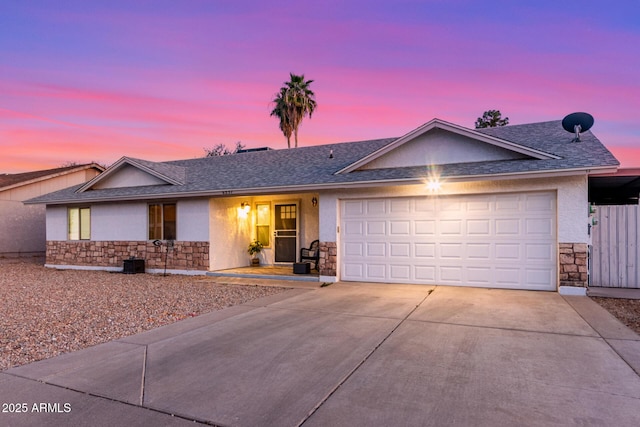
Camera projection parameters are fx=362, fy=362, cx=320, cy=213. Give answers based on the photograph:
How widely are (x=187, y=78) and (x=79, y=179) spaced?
39.6 feet

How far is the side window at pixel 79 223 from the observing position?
14131 mm

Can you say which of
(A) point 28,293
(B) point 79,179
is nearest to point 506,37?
(A) point 28,293

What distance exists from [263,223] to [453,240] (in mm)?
7222

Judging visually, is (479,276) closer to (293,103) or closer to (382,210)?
(382,210)

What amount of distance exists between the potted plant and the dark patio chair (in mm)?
1868

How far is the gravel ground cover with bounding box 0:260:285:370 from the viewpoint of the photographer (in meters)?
5.07

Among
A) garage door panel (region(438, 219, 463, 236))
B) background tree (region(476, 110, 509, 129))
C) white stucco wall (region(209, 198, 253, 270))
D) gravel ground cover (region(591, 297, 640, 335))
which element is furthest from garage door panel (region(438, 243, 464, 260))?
background tree (region(476, 110, 509, 129))

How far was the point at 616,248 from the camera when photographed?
8.46 metres

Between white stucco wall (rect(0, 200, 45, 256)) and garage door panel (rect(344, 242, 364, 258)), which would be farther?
white stucco wall (rect(0, 200, 45, 256))

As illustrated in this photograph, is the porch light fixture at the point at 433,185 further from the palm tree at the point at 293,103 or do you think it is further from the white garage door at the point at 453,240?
the palm tree at the point at 293,103

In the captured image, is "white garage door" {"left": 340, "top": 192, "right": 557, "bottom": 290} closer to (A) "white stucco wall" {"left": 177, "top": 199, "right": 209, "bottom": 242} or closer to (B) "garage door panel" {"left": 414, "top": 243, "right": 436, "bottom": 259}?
(B) "garage door panel" {"left": 414, "top": 243, "right": 436, "bottom": 259}

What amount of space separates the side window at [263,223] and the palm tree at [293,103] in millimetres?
17394

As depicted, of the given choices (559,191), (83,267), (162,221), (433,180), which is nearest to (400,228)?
(433,180)

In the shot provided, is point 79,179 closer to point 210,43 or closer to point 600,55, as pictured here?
point 210,43
